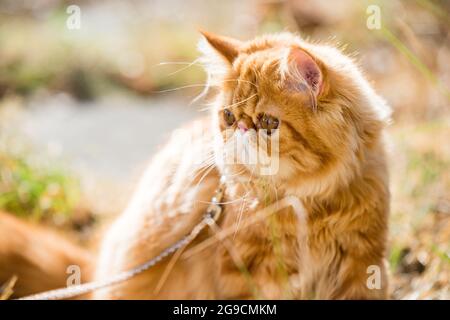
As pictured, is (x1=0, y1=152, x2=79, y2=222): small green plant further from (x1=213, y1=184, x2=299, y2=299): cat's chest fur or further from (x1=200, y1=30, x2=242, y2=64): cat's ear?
(x1=200, y1=30, x2=242, y2=64): cat's ear

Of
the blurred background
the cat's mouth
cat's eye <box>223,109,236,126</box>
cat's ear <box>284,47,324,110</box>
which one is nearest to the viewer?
cat's ear <box>284,47,324,110</box>

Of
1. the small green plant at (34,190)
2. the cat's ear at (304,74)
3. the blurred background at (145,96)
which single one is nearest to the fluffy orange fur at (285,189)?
the cat's ear at (304,74)

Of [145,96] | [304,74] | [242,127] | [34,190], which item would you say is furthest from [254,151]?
[145,96]

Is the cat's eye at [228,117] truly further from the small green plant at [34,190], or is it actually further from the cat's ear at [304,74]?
the small green plant at [34,190]

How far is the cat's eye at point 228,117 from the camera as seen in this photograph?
1.84m

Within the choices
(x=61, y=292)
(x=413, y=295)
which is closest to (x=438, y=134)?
(x=413, y=295)

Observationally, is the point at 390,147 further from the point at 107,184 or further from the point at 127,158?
the point at 127,158

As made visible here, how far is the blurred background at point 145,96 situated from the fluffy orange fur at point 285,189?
340mm

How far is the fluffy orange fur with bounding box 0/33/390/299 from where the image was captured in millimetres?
1718

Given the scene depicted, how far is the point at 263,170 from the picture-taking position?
5.71ft

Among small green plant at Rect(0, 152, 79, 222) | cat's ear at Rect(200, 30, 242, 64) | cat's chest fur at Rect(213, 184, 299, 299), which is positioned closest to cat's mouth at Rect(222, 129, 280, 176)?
cat's chest fur at Rect(213, 184, 299, 299)

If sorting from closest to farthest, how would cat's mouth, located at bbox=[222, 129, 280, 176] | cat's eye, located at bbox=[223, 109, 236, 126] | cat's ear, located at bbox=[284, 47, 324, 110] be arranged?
cat's ear, located at bbox=[284, 47, 324, 110]
cat's mouth, located at bbox=[222, 129, 280, 176]
cat's eye, located at bbox=[223, 109, 236, 126]

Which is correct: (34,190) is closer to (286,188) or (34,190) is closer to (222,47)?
(222,47)

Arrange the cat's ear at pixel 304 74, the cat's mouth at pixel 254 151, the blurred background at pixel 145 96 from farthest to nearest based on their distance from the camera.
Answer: the blurred background at pixel 145 96 → the cat's mouth at pixel 254 151 → the cat's ear at pixel 304 74
